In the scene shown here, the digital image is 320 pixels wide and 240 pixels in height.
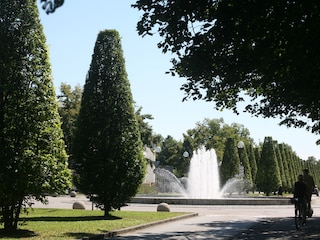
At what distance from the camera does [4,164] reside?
12.3m

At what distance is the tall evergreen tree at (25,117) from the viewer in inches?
489

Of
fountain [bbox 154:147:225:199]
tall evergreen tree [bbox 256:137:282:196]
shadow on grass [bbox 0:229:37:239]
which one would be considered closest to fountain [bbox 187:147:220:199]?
fountain [bbox 154:147:225:199]

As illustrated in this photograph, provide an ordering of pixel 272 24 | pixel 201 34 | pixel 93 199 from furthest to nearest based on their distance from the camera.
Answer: pixel 93 199 → pixel 201 34 → pixel 272 24

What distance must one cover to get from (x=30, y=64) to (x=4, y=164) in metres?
3.24

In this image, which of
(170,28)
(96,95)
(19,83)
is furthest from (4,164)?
(96,95)

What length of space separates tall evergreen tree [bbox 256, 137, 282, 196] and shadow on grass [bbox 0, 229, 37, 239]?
127ft

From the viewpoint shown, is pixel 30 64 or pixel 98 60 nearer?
pixel 30 64

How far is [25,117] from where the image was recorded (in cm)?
1295

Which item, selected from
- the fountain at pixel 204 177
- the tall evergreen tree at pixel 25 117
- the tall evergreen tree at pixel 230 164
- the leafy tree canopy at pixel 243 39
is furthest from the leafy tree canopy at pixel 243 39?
the tall evergreen tree at pixel 230 164

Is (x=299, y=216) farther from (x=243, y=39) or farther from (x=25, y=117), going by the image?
(x=25, y=117)

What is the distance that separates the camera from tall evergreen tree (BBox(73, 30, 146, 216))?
1895 cm

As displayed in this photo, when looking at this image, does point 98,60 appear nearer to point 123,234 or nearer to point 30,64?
point 30,64

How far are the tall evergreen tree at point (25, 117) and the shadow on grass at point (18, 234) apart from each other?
419 mm

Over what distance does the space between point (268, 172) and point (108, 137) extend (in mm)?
32556
